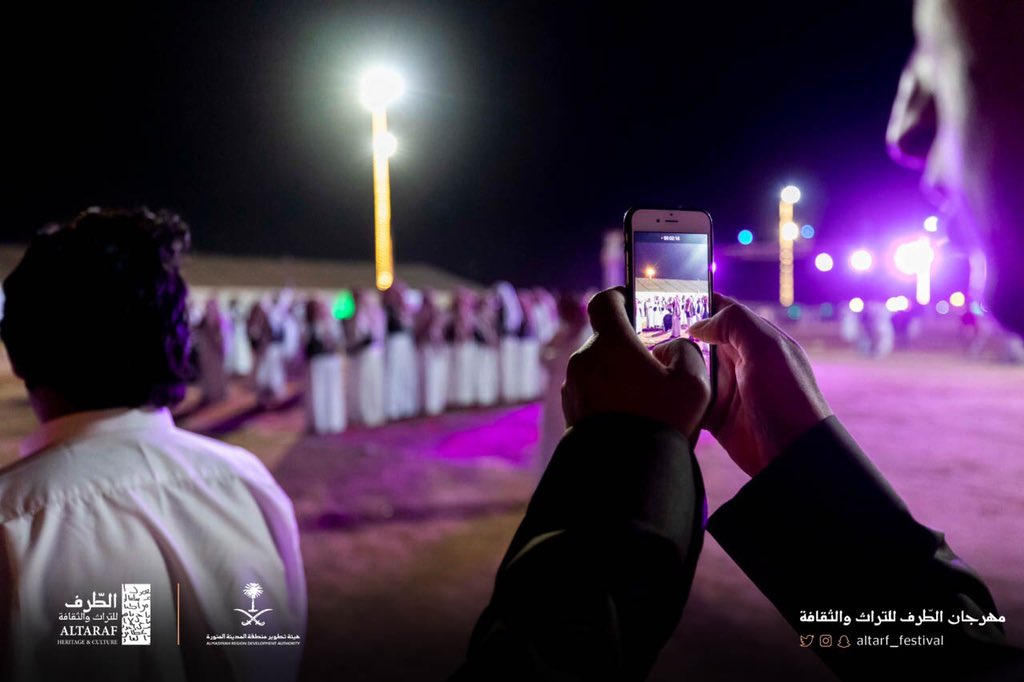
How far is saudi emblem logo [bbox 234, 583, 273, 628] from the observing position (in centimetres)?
110

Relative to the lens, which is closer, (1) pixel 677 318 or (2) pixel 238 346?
(1) pixel 677 318

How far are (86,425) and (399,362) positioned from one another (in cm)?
849

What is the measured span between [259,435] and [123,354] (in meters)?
7.10


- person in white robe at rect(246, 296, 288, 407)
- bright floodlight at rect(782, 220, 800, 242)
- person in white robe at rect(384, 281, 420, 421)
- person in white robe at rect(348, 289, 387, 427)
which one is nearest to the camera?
bright floodlight at rect(782, 220, 800, 242)

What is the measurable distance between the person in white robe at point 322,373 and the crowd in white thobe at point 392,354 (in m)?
0.01

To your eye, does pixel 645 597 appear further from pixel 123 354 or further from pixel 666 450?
pixel 123 354

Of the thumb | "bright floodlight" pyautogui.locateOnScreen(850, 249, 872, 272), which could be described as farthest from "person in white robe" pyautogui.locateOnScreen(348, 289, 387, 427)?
the thumb

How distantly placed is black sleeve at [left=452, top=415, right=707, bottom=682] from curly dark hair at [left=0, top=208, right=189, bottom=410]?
82 cm

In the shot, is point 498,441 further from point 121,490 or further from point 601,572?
point 601,572

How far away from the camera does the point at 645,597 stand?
598 mm

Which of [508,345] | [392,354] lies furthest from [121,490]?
[508,345]

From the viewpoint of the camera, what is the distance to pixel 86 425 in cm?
109

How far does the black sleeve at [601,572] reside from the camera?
58 cm

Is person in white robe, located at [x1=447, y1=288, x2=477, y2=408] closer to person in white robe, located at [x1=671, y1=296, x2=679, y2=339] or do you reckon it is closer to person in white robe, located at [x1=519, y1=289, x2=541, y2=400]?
person in white robe, located at [x1=519, y1=289, x2=541, y2=400]
